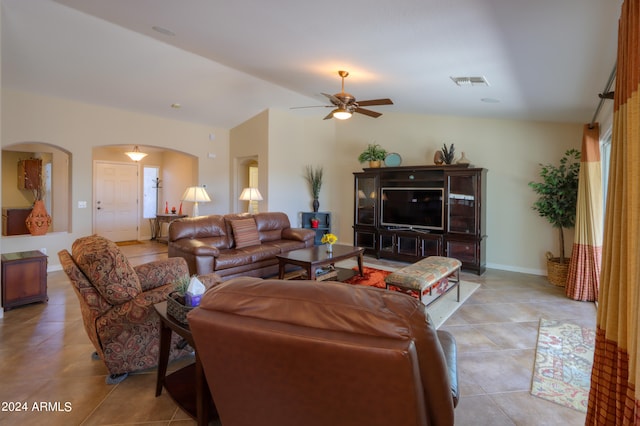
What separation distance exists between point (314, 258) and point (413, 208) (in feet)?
9.04

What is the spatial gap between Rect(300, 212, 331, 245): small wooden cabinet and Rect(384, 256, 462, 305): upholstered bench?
362 centimetres

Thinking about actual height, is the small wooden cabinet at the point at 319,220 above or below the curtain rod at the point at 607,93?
below

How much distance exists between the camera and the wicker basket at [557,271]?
178 inches

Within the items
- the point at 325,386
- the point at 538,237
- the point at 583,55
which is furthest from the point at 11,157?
the point at 538,237

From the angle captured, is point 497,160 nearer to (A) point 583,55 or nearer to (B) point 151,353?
(A) point 583,55

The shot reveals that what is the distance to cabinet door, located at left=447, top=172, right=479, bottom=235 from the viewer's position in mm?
5344

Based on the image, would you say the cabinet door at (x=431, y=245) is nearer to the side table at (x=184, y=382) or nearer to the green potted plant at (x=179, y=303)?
the side table at (x=184, y=382)

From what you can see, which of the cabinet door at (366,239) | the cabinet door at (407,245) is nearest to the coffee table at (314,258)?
the cabinet door at (407,245)

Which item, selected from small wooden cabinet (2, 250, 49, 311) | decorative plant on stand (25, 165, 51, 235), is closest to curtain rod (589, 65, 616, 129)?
small wooden cabinet (2, 250, 49, 311)

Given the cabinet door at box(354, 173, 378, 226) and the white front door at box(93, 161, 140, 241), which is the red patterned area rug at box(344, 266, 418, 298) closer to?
the cabinet door at box(354, 173, 378, 226)

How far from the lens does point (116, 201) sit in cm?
847

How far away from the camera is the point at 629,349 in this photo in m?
1.20

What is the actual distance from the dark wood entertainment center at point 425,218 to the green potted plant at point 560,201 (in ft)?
2.91

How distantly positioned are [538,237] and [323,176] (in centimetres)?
447
